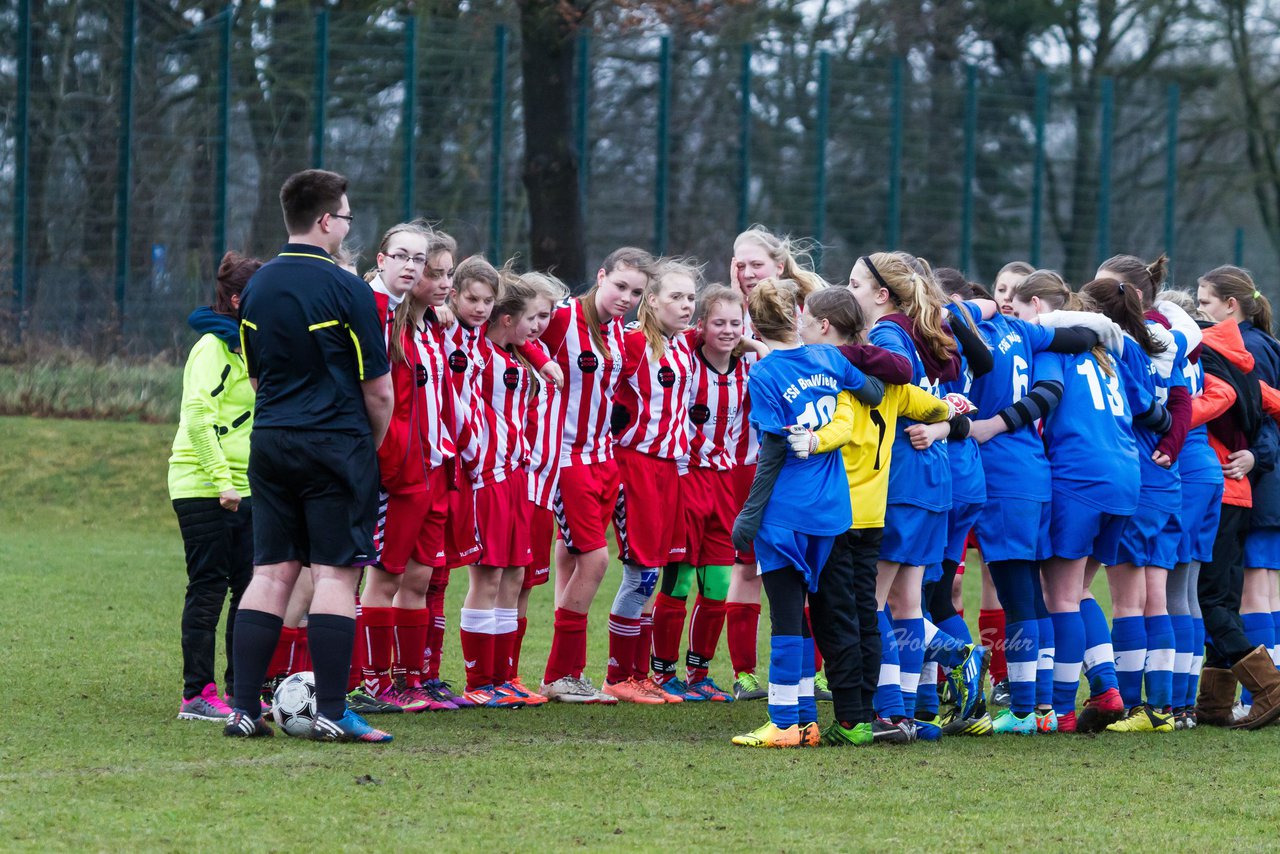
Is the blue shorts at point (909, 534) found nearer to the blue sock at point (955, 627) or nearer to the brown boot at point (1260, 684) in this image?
the blue sock at point (955, 627)

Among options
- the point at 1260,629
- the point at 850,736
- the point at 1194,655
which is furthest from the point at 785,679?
the point at 1260,629

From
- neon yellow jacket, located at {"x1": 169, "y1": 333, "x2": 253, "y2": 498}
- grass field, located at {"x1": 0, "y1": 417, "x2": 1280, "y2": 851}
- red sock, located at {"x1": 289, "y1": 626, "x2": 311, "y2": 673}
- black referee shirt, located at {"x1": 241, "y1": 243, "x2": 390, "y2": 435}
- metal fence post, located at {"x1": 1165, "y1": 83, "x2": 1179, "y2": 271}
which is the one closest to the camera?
grass field, located at {"x1": 0, "y1": 417, "x2": 1280, "y2": 851}

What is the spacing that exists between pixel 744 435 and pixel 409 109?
11291mm

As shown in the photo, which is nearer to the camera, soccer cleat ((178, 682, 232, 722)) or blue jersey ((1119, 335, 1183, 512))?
soccer cleat ((178, 682, 232, 722))

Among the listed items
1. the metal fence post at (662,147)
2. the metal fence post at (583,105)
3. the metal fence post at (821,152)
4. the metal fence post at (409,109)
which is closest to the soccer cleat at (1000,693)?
the metal fence post at (583,105)

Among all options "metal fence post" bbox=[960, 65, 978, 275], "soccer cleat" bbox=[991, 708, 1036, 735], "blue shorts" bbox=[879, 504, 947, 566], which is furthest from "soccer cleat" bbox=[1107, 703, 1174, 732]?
"metal fence post" bbox=[960, 65, 978, 275]

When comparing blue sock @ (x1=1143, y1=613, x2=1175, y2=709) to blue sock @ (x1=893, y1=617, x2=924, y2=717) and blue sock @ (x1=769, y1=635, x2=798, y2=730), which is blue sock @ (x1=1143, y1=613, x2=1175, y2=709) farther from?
blue sock @ (x1=769, y1=635, x2=798, y2=730)

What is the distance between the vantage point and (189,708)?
6406 mm

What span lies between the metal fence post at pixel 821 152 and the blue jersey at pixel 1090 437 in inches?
526

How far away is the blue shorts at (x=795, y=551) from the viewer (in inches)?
236

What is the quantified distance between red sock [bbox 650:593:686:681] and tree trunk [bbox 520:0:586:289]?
10170 millimetres

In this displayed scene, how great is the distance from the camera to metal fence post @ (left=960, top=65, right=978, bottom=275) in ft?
69.2

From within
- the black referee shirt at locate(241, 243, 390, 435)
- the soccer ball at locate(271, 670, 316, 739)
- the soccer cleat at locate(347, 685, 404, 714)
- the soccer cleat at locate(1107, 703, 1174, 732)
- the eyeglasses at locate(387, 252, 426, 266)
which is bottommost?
the soccer cleat at locate(347, 685, 404, 714)

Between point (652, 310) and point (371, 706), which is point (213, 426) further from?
point (652, 310)
